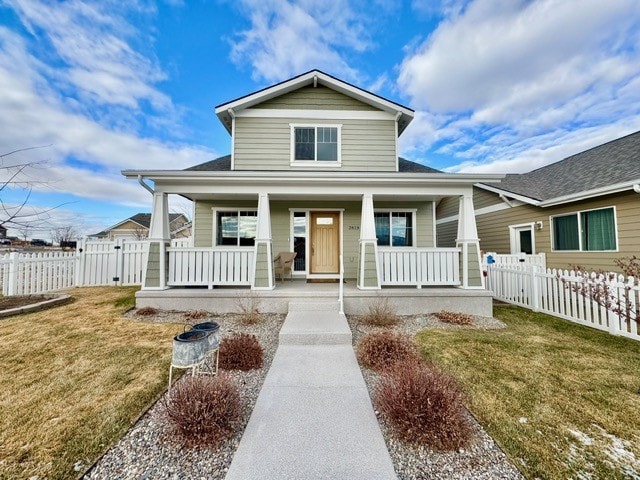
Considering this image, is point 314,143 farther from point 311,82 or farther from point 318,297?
point 318,297

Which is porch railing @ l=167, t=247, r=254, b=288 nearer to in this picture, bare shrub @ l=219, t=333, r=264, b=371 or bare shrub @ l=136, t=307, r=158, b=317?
bare shrub @ l=136, t=307, r=158, b=317

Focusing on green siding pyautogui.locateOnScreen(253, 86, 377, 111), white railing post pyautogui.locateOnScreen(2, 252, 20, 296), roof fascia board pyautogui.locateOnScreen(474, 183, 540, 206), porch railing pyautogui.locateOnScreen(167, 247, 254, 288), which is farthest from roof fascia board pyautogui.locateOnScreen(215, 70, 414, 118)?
white railing post pyautogui.locateOnScreen(2, 252, 20, 296)

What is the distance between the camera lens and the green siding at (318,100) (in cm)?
835

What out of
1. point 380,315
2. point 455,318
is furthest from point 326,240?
point 455,318

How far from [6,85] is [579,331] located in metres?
14.4

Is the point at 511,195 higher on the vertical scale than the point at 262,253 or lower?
higher

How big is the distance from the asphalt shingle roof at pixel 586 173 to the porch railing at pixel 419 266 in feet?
16.3

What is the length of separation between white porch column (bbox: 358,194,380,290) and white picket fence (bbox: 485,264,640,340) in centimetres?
413

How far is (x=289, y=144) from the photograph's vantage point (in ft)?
26.9

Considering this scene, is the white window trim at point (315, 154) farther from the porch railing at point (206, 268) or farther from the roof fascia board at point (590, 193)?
the roof fascia board at point (590, 193)

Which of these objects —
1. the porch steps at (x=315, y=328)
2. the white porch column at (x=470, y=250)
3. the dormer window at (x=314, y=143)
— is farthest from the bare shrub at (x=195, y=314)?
the white porch column at (x=470, y=250)

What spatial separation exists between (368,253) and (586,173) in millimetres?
8536

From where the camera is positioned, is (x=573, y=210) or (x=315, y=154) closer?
(x=573, y=210)

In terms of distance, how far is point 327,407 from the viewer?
261cm
